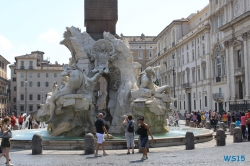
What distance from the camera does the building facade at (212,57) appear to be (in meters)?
42.6

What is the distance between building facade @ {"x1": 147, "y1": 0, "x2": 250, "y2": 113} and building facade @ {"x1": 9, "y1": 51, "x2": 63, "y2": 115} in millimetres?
27374

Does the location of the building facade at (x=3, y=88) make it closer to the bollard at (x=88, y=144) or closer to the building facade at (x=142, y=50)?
the building facade at (x=142, y=50)

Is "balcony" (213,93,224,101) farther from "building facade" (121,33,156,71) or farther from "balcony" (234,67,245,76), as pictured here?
"building facade" (121,33,156,71)

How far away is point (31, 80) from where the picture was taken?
3275 inches

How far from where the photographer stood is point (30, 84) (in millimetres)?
83188

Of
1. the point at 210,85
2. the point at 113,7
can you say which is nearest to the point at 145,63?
the point at 210,85

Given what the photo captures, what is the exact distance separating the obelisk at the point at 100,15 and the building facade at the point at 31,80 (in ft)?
211

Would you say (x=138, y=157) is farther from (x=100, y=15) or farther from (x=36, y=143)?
(x=100, y=15)

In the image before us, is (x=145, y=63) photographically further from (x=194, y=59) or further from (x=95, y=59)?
(x=95, y=59)

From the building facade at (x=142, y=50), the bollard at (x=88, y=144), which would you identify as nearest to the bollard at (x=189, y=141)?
the bollard at (x=88, y=144)

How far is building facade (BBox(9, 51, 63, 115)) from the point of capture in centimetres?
8194

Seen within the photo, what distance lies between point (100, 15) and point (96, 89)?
3945 mm

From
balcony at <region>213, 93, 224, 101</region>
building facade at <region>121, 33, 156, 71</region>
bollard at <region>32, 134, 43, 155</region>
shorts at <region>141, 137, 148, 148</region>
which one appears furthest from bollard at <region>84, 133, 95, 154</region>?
building facade at <region>121, 33, 156, 71</region>

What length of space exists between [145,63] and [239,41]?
157ft
